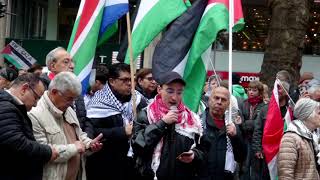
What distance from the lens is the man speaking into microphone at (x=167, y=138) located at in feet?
18.2

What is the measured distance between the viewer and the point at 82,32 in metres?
7.17

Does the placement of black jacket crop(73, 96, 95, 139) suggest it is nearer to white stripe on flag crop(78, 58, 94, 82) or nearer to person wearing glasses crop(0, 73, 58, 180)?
white stripe on flag crop(78, 58, 94, 82)

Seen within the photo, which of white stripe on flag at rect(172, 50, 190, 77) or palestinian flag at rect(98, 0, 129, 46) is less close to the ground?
palestinian flag at rect(98, 0, 129, 46)

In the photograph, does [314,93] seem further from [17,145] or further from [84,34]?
[17,145]

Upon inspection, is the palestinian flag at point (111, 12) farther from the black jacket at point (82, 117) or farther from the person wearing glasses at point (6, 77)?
the person wearing glasses at point (6, 77)

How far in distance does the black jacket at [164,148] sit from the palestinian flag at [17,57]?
9.56m

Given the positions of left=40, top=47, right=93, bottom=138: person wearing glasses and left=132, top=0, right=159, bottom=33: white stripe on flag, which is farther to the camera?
left=132, top=0, right=159, bottom=33: white stripe on flag

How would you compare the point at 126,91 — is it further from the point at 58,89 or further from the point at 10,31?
the point at 10,31

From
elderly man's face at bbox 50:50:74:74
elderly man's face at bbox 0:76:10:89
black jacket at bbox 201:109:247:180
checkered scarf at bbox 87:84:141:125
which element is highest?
elderly man's face at bbox 50:50:74:74

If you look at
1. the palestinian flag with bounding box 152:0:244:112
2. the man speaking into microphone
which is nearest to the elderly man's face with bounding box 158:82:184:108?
the man speaking into microphone

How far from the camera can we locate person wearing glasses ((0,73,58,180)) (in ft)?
16.4

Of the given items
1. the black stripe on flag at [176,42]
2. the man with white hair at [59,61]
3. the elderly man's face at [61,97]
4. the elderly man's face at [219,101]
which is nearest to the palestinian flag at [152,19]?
the black stripe on flag at [176,42]

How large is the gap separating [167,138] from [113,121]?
1282mm

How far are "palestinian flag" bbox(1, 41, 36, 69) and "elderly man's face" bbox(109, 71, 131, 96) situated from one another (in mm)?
8214
